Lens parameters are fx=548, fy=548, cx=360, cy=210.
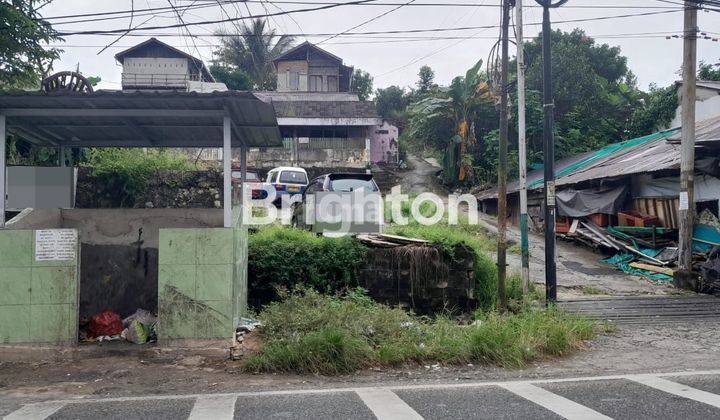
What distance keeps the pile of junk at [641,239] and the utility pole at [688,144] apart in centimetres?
37

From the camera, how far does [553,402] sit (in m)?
5.51

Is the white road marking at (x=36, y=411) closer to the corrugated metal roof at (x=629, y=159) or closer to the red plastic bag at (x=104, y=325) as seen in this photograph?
the red plastic bag at (x=104, y=325)

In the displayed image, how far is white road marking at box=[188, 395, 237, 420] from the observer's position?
5.16 meters

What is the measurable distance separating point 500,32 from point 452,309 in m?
5.73

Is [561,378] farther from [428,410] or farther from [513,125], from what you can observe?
[513,125]

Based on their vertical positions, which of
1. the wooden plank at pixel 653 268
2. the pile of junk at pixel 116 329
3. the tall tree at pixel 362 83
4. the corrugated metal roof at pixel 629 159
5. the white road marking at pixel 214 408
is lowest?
the white road marking at pixel 214 408

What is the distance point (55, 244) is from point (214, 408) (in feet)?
12.5

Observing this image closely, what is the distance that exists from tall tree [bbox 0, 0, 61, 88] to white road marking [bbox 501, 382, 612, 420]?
996 centimetres

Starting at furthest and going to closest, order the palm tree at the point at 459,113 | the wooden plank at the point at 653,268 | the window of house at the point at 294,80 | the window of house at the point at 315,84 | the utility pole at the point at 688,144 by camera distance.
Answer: the window of house at the point at 315,84 < the window of house at the point at 294,80 < the palm tree at the point at 459,113 < the wooden plank at the point at 653,268 < the utility pole at the point at 688,144

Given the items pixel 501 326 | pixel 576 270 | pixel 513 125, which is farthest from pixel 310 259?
pixel 513 125

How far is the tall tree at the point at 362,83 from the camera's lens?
46.0 m

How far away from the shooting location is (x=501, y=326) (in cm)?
807

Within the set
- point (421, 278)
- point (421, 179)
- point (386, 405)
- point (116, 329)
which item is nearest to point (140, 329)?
point (116, 329)

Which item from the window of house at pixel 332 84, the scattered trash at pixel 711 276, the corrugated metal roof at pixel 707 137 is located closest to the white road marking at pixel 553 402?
the scattered trash at pixel 711 276
